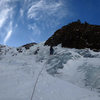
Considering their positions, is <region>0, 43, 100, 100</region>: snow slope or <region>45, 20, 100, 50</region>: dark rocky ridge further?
<region>45, 20, 100, 50</region>: dark rocky ridge

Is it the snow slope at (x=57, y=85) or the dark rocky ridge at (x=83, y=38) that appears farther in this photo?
the dark rocky ridge at (x=83, y=38)

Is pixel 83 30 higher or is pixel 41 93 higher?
pixel 83 30

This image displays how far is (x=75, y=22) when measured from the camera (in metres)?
24.9

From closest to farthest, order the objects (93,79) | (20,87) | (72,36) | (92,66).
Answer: (20,87) < (93,79) < (92,66) < (72,36)

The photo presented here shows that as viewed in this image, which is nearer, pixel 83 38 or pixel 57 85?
pixel 57 85

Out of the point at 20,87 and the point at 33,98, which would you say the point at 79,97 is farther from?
the point at 20,87

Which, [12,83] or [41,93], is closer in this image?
[41,93]

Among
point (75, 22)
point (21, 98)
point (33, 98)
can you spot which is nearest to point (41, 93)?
point (33, 98)

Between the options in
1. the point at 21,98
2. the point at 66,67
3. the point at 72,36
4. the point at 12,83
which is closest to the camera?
the point at 21,98

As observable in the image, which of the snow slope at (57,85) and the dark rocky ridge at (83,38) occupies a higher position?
the dark rocky ridge at (83,38)

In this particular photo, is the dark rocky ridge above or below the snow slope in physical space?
above

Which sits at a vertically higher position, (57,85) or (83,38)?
(83,38)

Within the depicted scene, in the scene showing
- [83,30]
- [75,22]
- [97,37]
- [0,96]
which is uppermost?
[75,22]

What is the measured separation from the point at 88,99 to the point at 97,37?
56.3 feet
